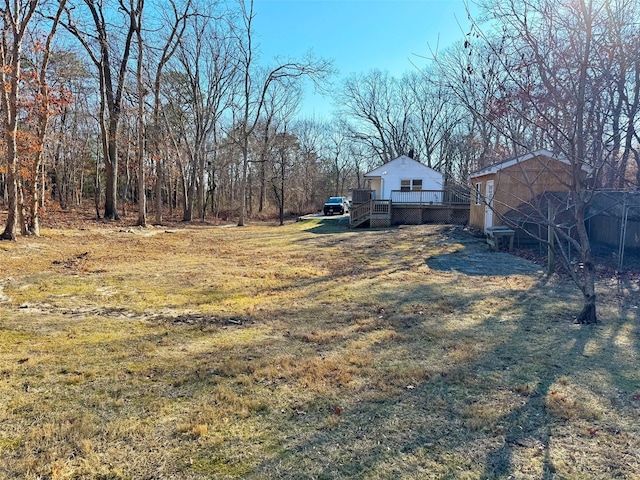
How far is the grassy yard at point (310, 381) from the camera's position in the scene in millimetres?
2283

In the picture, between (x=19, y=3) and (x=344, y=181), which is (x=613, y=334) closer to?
(x=19, y=3)

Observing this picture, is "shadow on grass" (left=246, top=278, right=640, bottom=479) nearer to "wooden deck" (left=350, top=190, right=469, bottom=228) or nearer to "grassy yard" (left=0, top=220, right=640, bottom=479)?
"grassy yard" (left=0, top=220, right=640, bottom=479)

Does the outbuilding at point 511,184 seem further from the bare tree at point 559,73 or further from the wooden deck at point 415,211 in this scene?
the bare tree at point 559,73

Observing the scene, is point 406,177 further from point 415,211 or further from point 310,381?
point 310,381

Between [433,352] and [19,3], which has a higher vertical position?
→ [19,3]

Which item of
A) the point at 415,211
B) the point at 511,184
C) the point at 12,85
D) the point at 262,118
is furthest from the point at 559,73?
the point at 262,118

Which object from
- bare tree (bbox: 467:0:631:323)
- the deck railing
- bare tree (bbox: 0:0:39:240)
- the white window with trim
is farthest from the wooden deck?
bare tree (bbox: 467:0:631:323)

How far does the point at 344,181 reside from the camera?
5356 cm

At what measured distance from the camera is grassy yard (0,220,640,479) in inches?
89.9

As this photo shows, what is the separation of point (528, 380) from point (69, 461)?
3519 mm

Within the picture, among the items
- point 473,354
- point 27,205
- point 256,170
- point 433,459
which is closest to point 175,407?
point 433,459

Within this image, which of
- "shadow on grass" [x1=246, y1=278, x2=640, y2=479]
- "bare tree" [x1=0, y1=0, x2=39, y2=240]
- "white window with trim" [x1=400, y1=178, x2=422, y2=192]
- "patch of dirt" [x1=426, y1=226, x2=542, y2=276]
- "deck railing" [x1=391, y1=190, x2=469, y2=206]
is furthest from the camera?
"white window with trim" [x1=400, y1=178, x2=422, y2=192]

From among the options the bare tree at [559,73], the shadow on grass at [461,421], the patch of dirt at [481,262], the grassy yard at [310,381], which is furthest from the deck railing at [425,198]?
the shadow on grass at [461,421]

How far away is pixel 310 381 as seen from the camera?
3311mm
